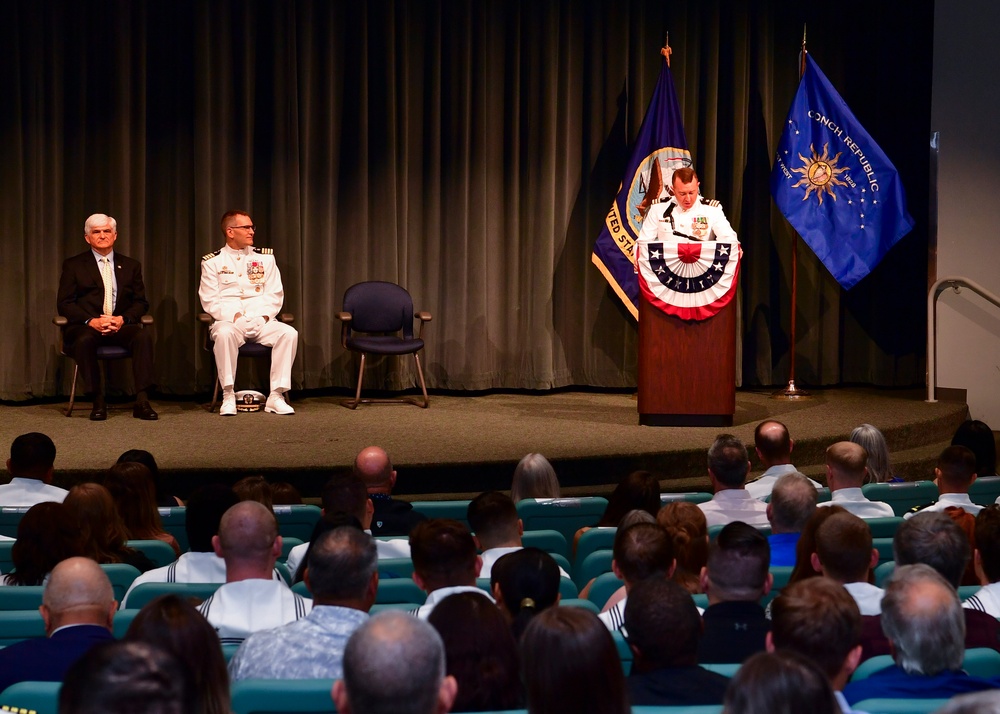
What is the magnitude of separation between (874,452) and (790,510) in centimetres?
137

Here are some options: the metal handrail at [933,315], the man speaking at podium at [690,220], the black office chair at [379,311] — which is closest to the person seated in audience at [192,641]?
the man speaking at podium at [690,220]

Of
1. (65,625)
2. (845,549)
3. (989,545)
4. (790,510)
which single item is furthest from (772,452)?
(65,625)

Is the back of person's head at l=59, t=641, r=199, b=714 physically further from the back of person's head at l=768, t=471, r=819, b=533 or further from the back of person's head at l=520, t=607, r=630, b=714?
the back of person's head at l=768, t=471, r=819, b=533

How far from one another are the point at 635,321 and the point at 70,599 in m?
6.64

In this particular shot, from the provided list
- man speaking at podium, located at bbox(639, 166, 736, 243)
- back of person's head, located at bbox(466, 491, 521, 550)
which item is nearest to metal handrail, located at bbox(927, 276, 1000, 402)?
man speaking at podium, located at bbox(639, 166, 736, 243)

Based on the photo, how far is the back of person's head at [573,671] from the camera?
182 cm

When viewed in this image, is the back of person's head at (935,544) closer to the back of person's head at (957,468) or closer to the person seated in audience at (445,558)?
the person seated in audience at (445,558)

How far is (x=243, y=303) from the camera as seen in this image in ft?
24.7

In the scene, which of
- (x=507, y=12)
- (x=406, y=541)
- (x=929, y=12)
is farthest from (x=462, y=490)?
(x=929, y=12)

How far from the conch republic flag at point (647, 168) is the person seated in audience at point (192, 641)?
21.2ft

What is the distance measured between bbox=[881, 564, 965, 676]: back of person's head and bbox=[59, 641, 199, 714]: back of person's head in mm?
1361

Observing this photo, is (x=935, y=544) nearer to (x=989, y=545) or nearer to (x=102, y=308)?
(x=989, y=545)

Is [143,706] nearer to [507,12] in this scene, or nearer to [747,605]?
[747,605]

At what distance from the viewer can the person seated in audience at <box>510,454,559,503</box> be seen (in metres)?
4.36
